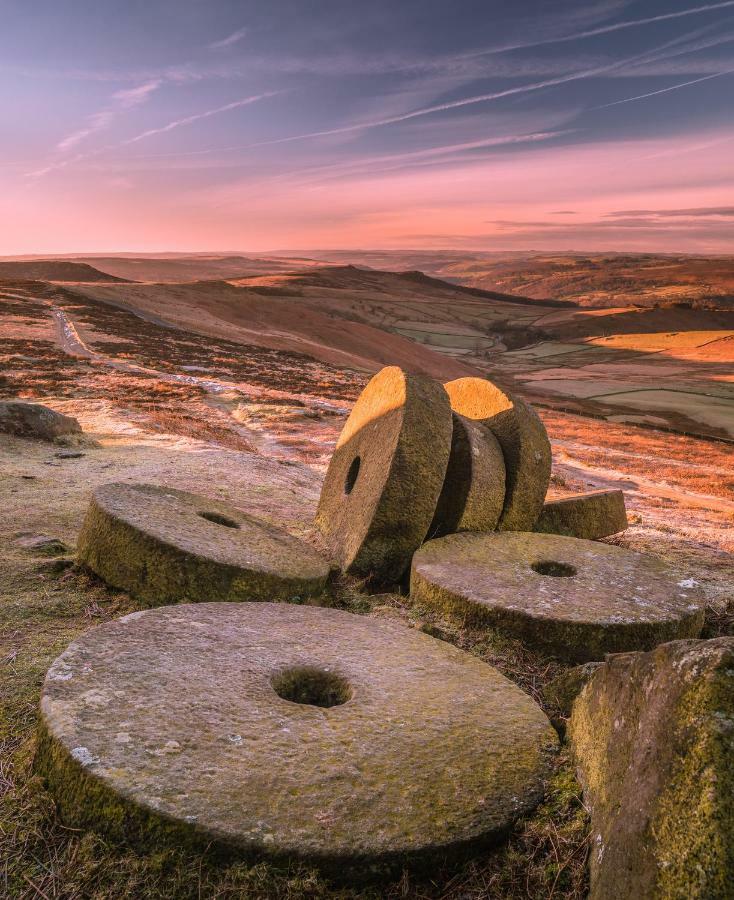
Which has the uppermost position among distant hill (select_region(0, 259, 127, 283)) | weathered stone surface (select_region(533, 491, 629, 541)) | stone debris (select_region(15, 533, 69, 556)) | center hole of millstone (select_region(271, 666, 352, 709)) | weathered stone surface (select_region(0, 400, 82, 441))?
distant hill (select_region(0, 259, 127, 283))

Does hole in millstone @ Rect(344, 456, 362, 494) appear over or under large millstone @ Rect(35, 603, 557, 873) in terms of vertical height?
over

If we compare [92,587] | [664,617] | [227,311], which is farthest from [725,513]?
[227,311]

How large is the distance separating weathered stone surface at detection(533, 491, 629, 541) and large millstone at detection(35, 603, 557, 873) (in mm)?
3837

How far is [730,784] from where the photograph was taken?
2123 millimetres

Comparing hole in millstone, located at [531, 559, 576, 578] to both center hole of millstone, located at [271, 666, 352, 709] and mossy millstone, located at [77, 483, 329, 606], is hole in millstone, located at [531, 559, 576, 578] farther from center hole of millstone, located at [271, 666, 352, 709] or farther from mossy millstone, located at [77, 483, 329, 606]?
center hole of millstone, located at [271, 666, 352, 709]

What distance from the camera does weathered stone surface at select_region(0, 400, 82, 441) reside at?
1286cm

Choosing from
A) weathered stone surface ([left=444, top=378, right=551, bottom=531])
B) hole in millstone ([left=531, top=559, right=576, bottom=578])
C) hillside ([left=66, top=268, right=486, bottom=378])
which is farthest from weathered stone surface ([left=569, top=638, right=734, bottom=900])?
hillside ([left=66, top=268, right=486, bottom=378])

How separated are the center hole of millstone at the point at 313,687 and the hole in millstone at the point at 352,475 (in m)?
3.41

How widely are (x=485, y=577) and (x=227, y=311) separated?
76.9m

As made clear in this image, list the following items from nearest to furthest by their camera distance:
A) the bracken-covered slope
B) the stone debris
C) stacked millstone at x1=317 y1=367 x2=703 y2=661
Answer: stacked millstone at x1=317 y1=367 x2=703 y2=661 → the stone debris → the bracken-covered slope

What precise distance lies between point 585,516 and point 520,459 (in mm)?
1630

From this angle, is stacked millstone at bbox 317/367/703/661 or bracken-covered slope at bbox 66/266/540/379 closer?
stacked millstone at bbox 317/367/703/661

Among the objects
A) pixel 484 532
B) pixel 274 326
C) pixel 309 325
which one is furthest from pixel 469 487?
pixel 309 325

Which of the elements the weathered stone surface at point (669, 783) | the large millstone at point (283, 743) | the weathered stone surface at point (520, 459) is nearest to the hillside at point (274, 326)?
the weathered stone surface at point (520, 459)
